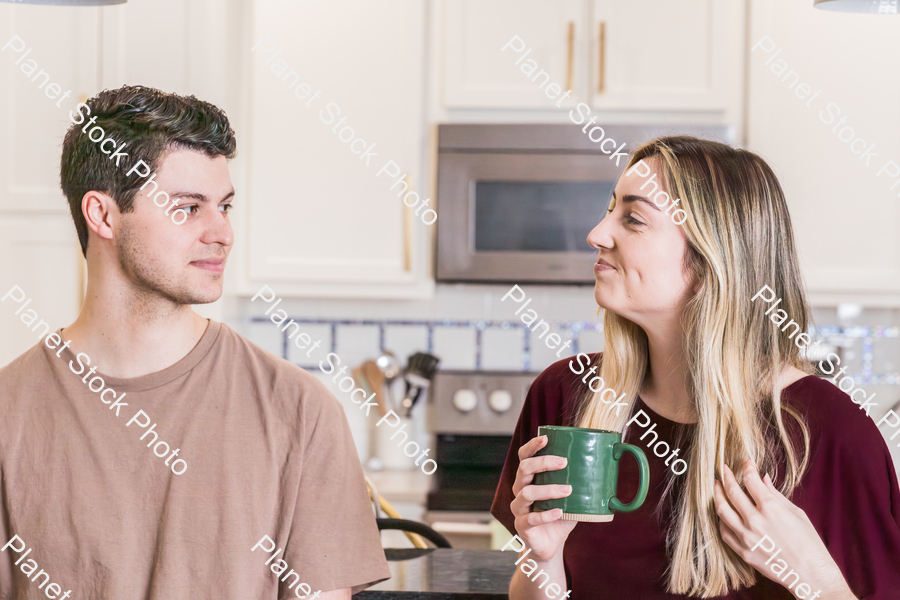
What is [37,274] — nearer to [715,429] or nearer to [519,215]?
[519,215]

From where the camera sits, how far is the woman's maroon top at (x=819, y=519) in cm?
101

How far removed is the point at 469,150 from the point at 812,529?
170cm

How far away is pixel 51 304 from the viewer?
89.2 inches

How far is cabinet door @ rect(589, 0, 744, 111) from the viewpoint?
2402 mm

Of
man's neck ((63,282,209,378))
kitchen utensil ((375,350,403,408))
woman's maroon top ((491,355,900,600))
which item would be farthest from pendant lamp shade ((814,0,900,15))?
kitchen utensil ((375,350,403,408))

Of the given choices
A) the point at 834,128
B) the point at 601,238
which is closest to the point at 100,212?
the point at 601,238

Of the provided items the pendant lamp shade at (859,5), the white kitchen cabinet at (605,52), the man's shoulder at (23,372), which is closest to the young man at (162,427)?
the man's shoulder at (23,372)

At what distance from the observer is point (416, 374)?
2783 millimetres

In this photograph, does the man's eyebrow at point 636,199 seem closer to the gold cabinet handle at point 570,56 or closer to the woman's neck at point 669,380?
the woman's neck at point 669,380

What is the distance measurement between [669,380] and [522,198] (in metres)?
1.32

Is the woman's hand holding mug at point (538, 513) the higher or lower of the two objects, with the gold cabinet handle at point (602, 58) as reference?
lower

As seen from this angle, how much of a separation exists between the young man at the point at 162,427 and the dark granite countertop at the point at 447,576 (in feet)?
0.14

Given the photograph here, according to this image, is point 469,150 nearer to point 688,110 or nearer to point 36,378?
point 688,110

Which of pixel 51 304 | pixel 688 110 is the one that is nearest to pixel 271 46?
pixel 51 304
